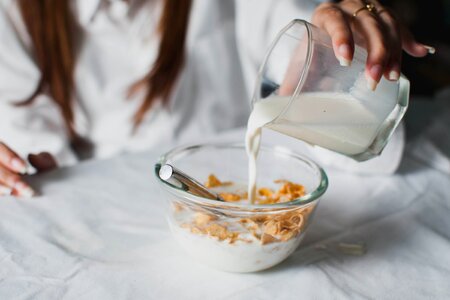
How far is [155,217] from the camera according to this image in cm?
63

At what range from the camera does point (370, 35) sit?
0.59 meters

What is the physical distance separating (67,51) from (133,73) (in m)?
0.14

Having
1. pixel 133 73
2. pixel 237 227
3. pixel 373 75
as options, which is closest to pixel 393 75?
pixel 373 75

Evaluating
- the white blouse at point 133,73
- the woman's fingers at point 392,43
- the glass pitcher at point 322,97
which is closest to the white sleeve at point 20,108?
the white blouse at point 133,73

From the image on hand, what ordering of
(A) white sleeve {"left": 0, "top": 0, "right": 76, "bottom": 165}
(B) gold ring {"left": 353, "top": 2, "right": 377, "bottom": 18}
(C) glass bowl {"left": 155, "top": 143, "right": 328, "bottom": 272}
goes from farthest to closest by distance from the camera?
(A) white sleeve {"left": 0, "top": 0, "right": 76, "bottom": 165} → (B) gold ring {"left": 353, "top": 2, "right": 377, "bottom": 18} → (C) glass bowl {"left": 155, "top": 143, "right": 328, "bottom": 272}

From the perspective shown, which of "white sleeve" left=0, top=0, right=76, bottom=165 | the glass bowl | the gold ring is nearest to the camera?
the glass bowl

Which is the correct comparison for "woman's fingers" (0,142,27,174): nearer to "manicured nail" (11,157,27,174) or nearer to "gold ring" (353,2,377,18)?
"manicured nail" (11,157,27,174)

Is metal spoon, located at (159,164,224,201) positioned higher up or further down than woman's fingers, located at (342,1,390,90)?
further down

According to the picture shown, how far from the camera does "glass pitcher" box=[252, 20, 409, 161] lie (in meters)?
0.52

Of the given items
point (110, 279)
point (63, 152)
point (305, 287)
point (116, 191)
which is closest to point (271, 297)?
point (305, 287)

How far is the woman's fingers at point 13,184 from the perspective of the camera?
2.12 feet

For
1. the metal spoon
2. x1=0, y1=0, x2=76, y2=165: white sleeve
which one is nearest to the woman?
x1=0, y1=0, x2=76, y2=165: white sleeve

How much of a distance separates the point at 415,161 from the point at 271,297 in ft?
1.40

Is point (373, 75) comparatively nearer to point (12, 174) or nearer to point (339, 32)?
point (339, 32)
